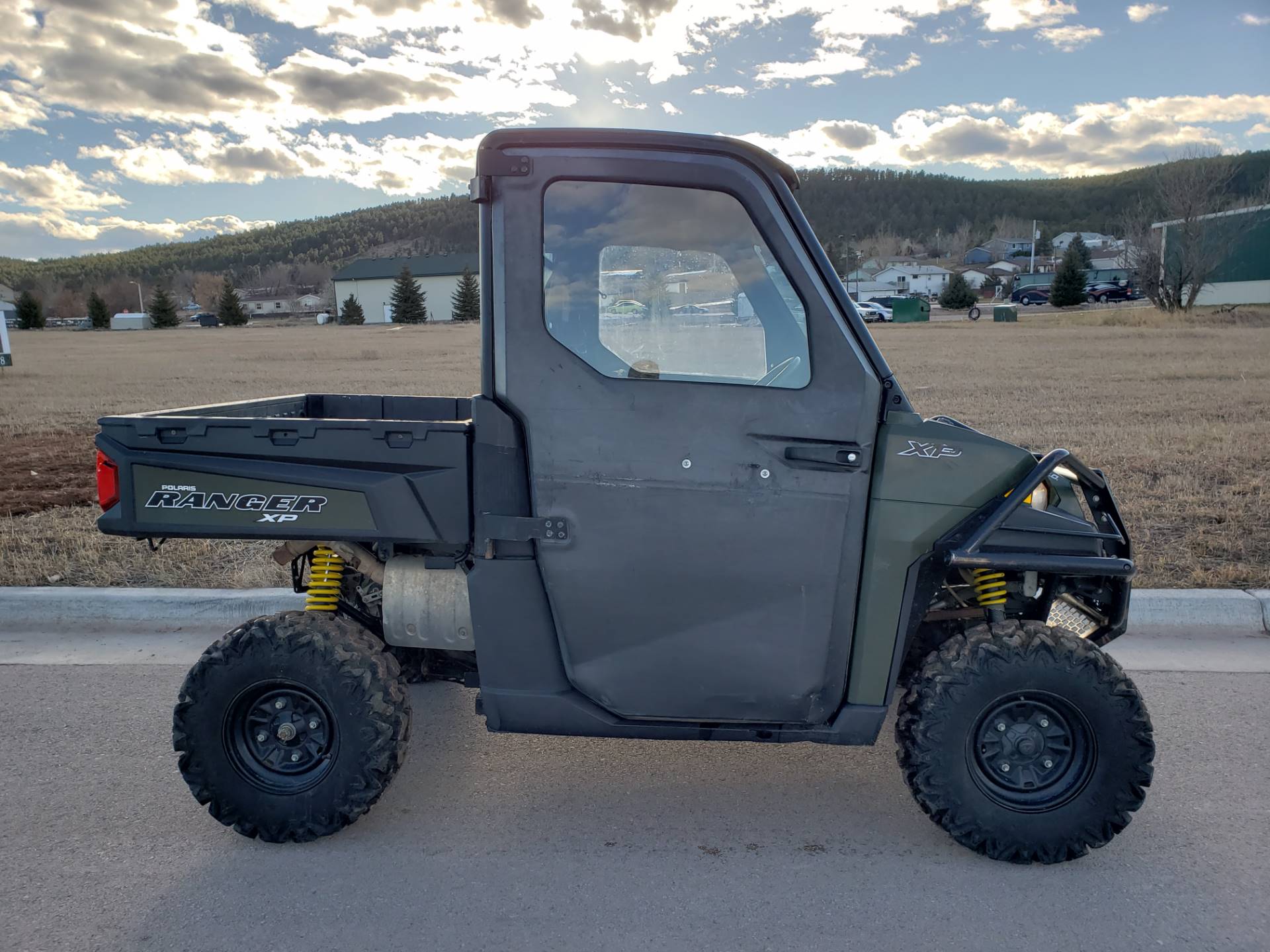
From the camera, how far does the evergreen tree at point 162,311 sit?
7931 centimetres

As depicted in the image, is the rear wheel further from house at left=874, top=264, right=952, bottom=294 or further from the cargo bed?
house at left=874, top=264, right=952, bottom=294

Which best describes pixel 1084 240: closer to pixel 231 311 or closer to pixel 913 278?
pixel 913 278

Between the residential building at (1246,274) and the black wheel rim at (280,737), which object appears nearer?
the black wheel rim at (280,737)

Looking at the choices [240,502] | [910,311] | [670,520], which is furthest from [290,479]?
[910,311]

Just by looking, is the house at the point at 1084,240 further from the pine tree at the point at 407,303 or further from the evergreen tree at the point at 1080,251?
the pine tree at the point at 407,303

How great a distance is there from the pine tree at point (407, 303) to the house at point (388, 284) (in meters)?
16.1

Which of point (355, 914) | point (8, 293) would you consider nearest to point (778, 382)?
point (355, 914)

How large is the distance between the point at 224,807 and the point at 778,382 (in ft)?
7.79

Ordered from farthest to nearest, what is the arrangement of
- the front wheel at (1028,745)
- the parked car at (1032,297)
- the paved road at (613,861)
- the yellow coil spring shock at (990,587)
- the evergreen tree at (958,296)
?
1. the parked car at (1032,297)
2. the evergreen tree at (958,296)
3. the yellow coil spring shock at (990,587)
4. the front wheel at (1028,745)
5. the paved road at (613,861)

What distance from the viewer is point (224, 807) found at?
3145mm

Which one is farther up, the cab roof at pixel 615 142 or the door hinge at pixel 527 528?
the cab roof at pixel 615 142

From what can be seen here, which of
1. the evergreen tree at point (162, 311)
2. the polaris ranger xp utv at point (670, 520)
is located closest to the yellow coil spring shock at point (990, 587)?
the polaris ranger xp utv at point (670, 520)

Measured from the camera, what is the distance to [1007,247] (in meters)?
149

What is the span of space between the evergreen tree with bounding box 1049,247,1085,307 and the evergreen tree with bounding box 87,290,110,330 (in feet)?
256
